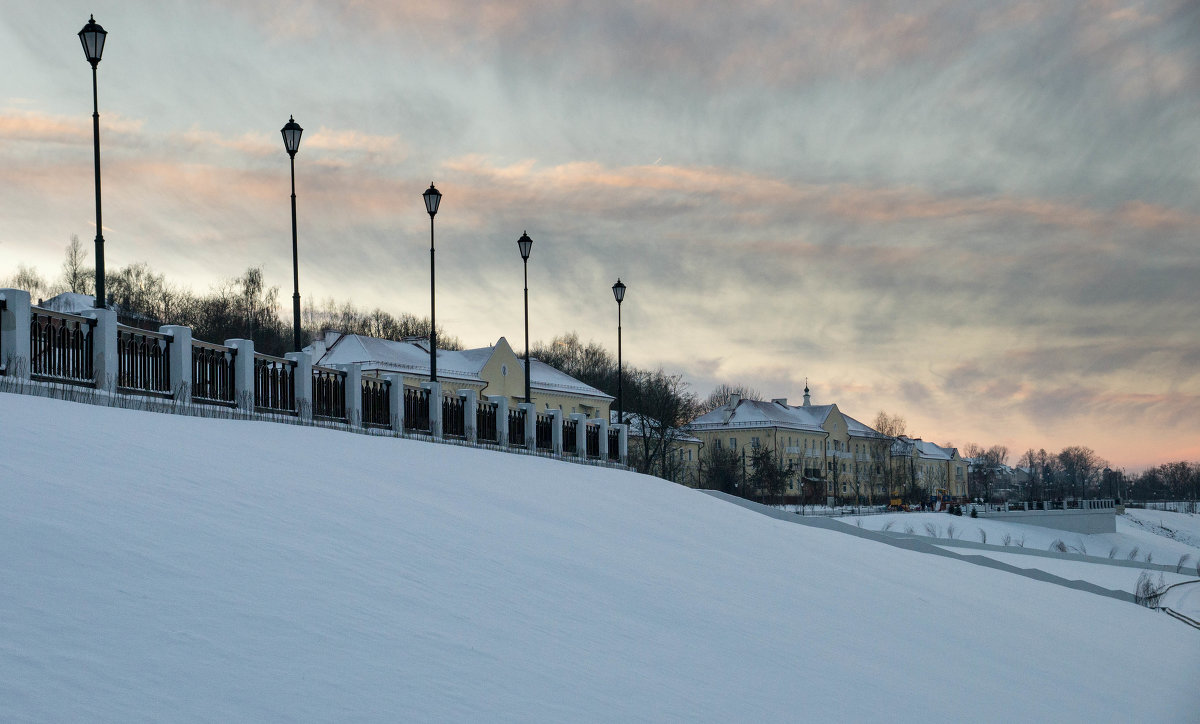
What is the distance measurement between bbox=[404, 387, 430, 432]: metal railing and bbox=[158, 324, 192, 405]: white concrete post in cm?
746

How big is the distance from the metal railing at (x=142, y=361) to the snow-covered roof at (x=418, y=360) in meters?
45.0

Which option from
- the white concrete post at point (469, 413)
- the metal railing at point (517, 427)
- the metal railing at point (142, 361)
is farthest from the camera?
the metal railing at point (517, 427)

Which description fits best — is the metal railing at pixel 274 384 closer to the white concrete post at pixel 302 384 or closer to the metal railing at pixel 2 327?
the white concrete post at pixel 302 384

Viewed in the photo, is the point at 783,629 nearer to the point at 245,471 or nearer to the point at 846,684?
the point at 846,684

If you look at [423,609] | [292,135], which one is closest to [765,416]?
[292,135]

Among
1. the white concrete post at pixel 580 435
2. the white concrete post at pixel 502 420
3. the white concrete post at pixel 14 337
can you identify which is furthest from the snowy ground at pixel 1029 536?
the white concrete post at pixel 14 337

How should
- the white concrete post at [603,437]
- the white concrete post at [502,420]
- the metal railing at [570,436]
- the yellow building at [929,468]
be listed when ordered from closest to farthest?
the white concrete post at [502,420] < the metal railing at [570,436] < the white concrete post at [603,437] < the yellow building at [929,468]

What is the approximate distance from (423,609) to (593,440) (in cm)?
2662

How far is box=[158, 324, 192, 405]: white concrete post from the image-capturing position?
1723 cm

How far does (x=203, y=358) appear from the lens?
18250mm

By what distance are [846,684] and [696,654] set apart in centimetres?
184

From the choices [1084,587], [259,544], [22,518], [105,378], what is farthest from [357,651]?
[1084,587]

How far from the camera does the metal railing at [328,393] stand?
857 inches

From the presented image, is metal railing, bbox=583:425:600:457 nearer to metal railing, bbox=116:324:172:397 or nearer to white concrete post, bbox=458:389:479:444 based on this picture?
→ white concrete post, bbox=458:389:479:444
